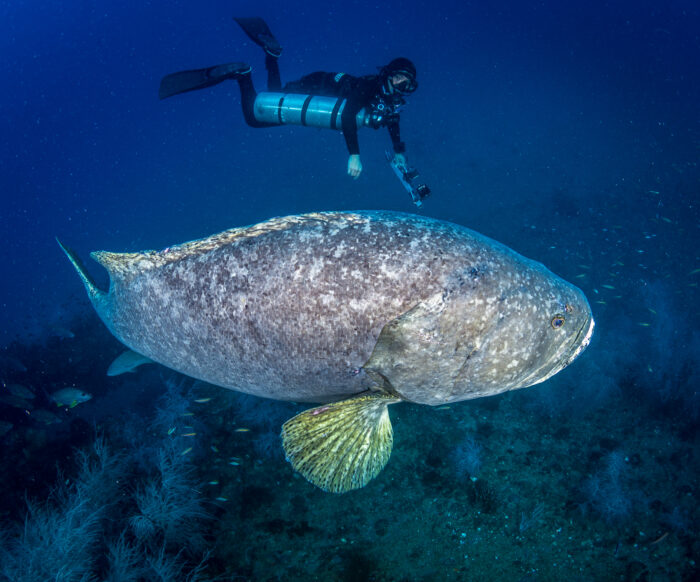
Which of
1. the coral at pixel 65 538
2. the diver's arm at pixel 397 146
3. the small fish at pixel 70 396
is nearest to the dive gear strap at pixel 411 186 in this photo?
the diver's arm at pixel 397 146

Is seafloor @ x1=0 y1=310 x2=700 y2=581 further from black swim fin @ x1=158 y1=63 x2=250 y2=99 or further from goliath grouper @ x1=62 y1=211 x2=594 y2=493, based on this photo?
black swim fin @ x1=158 y1=63 x2=250 y2=99

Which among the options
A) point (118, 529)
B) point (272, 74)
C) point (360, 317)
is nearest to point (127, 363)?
point (118, 529)

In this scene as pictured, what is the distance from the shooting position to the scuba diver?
6.96m

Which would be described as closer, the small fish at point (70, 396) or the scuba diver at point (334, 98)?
the small fish at point (70, 396)

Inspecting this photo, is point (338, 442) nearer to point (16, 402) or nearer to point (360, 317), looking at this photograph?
point (360, 317)

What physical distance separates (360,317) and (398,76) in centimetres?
646

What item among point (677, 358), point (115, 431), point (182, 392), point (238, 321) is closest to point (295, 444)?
point (238, 321)

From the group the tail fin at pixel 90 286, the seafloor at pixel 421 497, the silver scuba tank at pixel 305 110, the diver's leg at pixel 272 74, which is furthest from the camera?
the diver's leg at pixel 272 74

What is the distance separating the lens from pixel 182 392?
672cm

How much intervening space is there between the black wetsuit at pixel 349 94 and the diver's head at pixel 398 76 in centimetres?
14

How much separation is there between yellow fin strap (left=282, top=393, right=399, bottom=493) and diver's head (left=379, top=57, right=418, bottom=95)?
265 inches

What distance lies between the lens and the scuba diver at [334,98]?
6.96 meters

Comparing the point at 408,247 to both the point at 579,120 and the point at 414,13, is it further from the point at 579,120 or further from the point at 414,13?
the point at 414,13

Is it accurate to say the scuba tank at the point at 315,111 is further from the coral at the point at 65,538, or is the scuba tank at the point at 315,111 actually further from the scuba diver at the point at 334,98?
the coral at the point at 65,538
